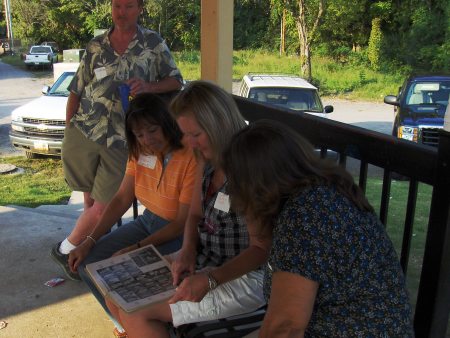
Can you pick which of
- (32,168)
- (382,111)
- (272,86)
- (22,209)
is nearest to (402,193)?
(272,86)

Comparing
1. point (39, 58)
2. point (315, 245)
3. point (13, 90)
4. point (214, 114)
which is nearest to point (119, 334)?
point (214, 114)

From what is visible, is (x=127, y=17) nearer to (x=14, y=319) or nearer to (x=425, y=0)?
(x=14, y=319)

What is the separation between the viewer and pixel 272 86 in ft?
28.3

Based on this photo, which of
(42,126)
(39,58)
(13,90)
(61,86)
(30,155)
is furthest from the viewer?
(39,58)

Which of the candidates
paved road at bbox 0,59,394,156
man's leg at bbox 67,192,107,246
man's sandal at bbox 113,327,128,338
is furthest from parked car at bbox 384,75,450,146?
man's sandal at bbox 113,327,128,338

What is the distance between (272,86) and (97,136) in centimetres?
609

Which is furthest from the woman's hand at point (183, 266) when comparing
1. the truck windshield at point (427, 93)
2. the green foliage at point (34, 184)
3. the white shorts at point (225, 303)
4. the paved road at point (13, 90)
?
the paved road at point (13, 90)

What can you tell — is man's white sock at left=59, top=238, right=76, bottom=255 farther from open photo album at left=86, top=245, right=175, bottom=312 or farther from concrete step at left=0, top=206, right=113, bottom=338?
open photo album at left=86, top=245, right=175, bottom=312

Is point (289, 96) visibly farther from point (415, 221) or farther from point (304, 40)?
point (304, 40)

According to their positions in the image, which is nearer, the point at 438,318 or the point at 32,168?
the point at 438,318

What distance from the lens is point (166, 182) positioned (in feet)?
7.33

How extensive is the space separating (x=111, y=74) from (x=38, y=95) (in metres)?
17.8

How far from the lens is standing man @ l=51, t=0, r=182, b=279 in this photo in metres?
2.79

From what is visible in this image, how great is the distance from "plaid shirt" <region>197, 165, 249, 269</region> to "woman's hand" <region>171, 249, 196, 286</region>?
0.05 metres
